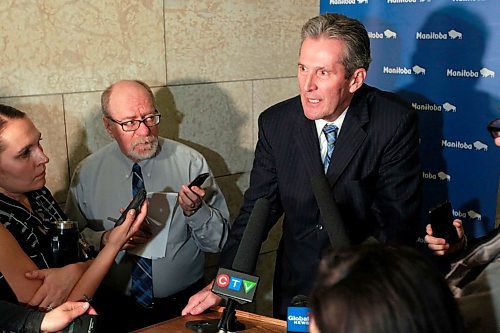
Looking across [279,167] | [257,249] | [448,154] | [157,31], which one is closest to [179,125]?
[157,31]

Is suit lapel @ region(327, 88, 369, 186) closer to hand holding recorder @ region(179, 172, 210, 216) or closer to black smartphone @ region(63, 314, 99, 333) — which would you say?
hand holding recorder @ region(179, 172, 210, 216)

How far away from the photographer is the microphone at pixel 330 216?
1.38 m

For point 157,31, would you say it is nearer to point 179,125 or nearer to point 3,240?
point 179,125

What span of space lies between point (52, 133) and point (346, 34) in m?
1.43

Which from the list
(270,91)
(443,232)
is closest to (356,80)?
(443,232)

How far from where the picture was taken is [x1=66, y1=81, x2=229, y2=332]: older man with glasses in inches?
107

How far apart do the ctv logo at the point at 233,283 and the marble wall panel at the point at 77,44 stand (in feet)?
5.52

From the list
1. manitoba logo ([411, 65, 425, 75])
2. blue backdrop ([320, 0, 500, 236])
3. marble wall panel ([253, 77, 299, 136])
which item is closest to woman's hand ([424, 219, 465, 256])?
blue backdrop ([320, 0, 500, 236])

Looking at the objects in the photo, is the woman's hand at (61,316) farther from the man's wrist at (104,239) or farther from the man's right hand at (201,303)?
the man's wrist at (104,239)

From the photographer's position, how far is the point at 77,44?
9.64ft

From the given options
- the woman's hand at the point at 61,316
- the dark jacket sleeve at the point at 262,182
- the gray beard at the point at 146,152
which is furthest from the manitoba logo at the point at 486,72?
the woman's hand at the point at 61,316

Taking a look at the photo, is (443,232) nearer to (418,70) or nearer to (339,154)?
(339,154)

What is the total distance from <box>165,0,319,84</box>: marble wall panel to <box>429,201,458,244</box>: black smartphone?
5.63 ft

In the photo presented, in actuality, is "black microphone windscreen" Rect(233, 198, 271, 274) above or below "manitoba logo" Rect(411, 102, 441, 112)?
below
